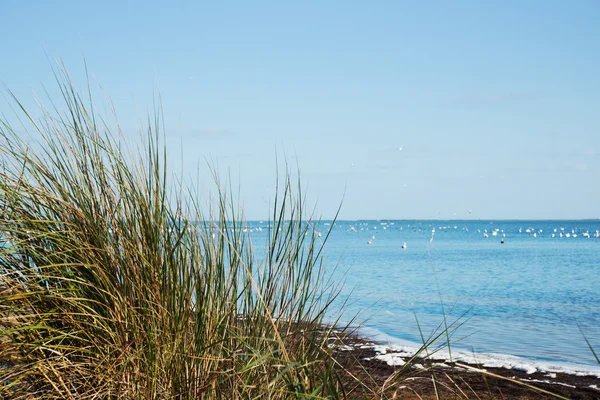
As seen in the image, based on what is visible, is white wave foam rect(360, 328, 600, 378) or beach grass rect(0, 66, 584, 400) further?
white wave foam rect(360, 328, 600, 378)

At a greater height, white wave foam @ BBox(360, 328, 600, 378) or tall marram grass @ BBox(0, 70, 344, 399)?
tall marram grass @ BBox(0, 70, 344, 399)

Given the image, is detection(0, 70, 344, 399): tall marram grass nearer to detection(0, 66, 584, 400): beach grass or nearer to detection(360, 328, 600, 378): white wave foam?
detection(0, 66, 584, 400): beach grass

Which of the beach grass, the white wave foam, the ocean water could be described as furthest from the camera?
the ocean water

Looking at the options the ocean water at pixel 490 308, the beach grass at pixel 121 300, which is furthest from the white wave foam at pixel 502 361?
the beach grass at pixel 121 300

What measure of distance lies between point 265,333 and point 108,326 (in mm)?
635

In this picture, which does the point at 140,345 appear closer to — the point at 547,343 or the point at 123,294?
the point at 123,294

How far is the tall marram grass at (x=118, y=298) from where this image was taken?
7.71 feet

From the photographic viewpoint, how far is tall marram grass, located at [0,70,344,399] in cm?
235

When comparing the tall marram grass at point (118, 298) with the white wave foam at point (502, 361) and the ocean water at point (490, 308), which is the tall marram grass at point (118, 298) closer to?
the ocean water at point (490, 308)

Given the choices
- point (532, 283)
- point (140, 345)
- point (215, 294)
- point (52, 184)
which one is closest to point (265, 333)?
point (215, 294)

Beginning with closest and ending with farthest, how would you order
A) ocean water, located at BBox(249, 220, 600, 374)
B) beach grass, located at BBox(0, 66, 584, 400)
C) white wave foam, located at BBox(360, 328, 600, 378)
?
beach grass, located at BBox(0, 66, 584, 400) < white wave foam, located at BBox(360, 328, 600, 378) < ocean water, located at BBox(249, 220, 600, 374)

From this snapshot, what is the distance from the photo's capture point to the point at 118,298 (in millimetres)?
2490

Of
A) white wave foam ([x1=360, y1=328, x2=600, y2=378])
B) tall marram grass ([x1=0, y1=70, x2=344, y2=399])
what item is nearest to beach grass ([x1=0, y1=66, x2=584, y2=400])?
tall marram grass ([x1=0, y1=70, x2=344, y2=399])

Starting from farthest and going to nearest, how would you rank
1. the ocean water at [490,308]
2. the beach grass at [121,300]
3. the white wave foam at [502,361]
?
1. the ocean water at [490,308]
2. the white wave foam at [502,361]
3. the beach grass at [121,300]
